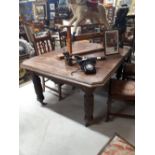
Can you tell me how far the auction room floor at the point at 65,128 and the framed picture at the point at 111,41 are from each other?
0.83 metres

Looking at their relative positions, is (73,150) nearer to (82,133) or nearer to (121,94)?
(82,133)

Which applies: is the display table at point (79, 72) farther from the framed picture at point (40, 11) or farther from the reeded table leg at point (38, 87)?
the framed picture at point (40, 11)

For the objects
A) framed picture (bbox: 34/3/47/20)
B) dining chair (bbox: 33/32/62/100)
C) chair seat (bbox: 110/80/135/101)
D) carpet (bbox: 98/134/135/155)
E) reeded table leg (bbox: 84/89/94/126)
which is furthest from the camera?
framed picture (bbox: 34/3/47/20)

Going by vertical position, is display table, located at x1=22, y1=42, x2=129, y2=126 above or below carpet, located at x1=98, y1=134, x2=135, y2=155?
above

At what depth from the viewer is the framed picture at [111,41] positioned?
7.83ft

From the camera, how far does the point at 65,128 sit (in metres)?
2.33

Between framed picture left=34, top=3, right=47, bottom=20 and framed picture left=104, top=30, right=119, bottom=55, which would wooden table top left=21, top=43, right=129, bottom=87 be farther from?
framed picture left=34, top=3, right=47, bottom=20

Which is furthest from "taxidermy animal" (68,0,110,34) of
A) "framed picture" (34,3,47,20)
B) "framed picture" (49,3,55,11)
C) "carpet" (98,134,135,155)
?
"framed picture" (49,3,55,11)

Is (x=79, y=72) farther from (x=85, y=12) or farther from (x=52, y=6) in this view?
(x=52, y=6)

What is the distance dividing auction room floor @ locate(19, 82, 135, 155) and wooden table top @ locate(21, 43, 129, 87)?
0.69 metres

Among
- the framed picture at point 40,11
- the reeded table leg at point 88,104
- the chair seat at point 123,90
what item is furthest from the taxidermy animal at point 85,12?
the framed picture at point 40,11

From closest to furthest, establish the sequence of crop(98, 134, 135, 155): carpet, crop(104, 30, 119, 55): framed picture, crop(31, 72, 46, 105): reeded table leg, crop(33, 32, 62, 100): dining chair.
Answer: crop(98, 134, 135, 155): carpet < crop(104, 30, 119, 55): framed picture < crop(31, 72, 46, 105): reeded table leg < crop(33, 32, 62, 100): dining chair

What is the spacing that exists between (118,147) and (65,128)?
2.35 feet

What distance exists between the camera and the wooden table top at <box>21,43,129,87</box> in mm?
1921
